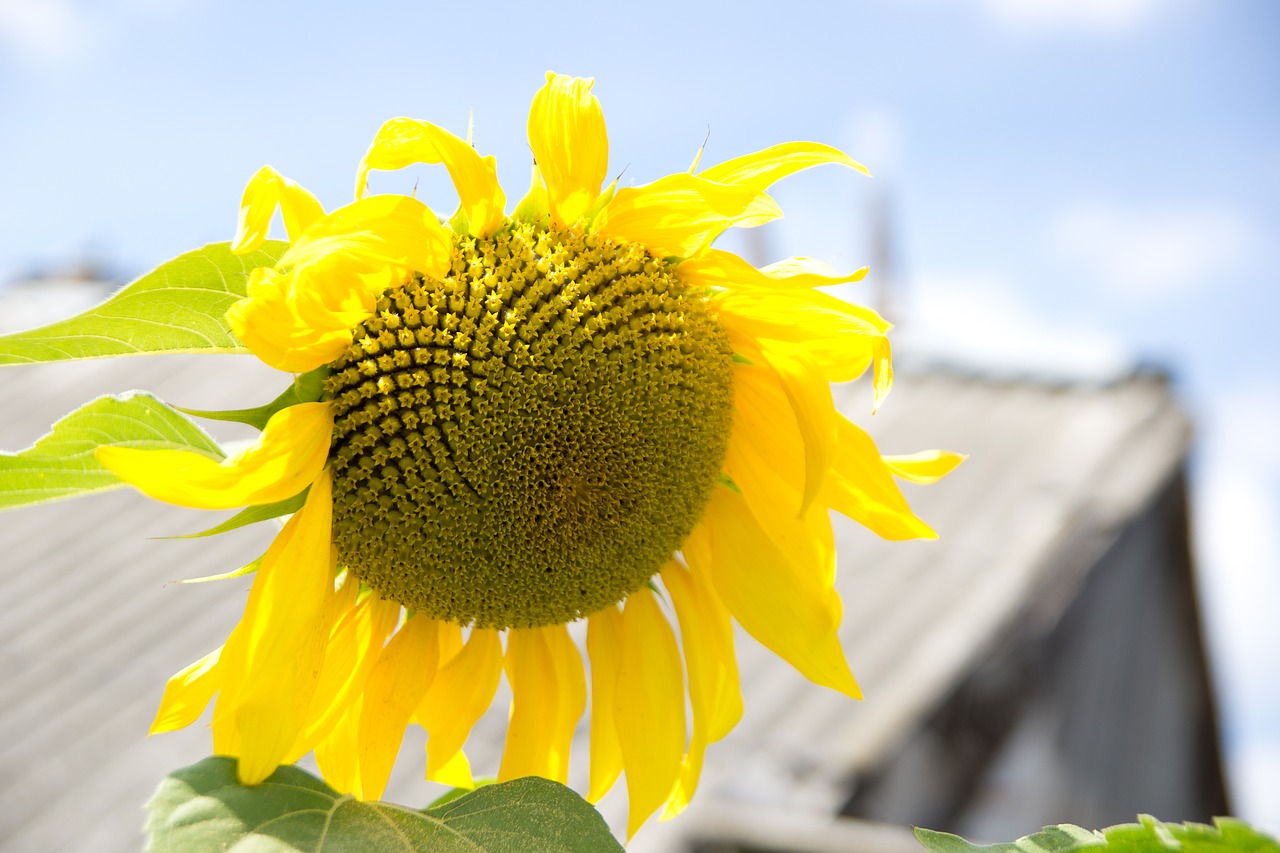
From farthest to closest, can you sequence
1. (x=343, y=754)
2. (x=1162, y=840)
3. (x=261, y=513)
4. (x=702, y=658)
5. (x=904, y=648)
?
(x=904, y=648) < (x=702, y=658) < (x=343, y=754) < (x=261, y=513) < (x=1162, y=840)

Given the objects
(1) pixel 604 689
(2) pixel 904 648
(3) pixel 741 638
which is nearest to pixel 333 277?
(1) pixel 604 689

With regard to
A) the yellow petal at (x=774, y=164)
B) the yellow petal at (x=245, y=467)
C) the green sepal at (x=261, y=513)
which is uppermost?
the yellow petal at (x=774, y=164)

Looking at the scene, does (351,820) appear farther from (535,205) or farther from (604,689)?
(535,205)

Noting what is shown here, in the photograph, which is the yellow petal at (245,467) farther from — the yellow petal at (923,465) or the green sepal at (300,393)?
the yellow petal at (923,465)

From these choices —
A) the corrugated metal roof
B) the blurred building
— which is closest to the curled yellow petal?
the corrugated metal roof

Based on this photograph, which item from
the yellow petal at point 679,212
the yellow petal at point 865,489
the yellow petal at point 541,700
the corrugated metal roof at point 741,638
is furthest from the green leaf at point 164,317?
the corrugated metal roof at point 741,638

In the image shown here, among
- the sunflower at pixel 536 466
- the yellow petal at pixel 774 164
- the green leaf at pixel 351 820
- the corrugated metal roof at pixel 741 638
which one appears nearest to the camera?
the green leaf at pixel 351 820

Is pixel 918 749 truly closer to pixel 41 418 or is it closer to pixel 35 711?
pixel 35 711

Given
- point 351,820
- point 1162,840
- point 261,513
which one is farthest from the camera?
point 261,513

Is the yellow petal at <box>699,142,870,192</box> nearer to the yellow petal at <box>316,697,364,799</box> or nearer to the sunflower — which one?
the sunflower
